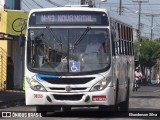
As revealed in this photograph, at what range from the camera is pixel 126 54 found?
2277 cm

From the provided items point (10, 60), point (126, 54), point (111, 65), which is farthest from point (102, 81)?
point (10, 60)

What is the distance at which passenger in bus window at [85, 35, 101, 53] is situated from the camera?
18.1m

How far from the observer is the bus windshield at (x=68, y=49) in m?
18.0

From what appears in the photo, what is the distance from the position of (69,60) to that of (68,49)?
35 cm

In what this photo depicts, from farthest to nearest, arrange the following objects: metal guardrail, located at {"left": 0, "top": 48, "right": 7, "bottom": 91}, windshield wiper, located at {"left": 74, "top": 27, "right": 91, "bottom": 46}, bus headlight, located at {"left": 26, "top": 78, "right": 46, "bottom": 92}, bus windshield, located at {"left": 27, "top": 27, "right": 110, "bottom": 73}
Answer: metal guardrail, located at {"left": 0, "top": 48, "right": 7, "bottom": 91}
windshield wiper, located at {"left": 74, "top": 27, "right": 91, "bottom": 46}
bus windshield, located at {"left": 27, "top": 27, "right": 110, "bottom": 73}
bus headlight, located at {"left": 26, "top": 78, "right": 46, "bottom": 92}

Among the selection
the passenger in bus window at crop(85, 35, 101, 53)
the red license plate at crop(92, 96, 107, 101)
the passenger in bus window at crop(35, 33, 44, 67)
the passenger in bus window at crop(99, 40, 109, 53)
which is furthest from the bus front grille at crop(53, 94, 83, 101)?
the passenger in bus window at crop(99, 40, 109, 53)

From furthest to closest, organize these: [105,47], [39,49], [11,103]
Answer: [11,103] → [39,49] → [105,47]

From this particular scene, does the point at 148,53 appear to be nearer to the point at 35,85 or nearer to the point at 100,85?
the point at 100,85

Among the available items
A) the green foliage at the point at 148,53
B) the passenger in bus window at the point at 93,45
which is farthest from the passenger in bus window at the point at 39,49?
the green foliage at the point at 148,53

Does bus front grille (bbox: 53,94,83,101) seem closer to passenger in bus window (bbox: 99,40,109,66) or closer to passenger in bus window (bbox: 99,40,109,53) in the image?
passenger in bus window (bbox: 99,40,109,66)

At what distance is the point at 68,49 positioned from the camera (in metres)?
18.2

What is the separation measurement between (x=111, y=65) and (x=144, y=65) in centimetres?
6785

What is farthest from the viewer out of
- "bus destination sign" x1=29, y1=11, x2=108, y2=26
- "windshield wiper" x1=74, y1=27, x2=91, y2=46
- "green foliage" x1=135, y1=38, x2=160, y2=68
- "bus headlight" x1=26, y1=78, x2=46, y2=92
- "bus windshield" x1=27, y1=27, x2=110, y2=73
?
"green foliage" x1=135, y1=38, x2=160, y2=68

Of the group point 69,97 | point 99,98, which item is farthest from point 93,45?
point 69,97
